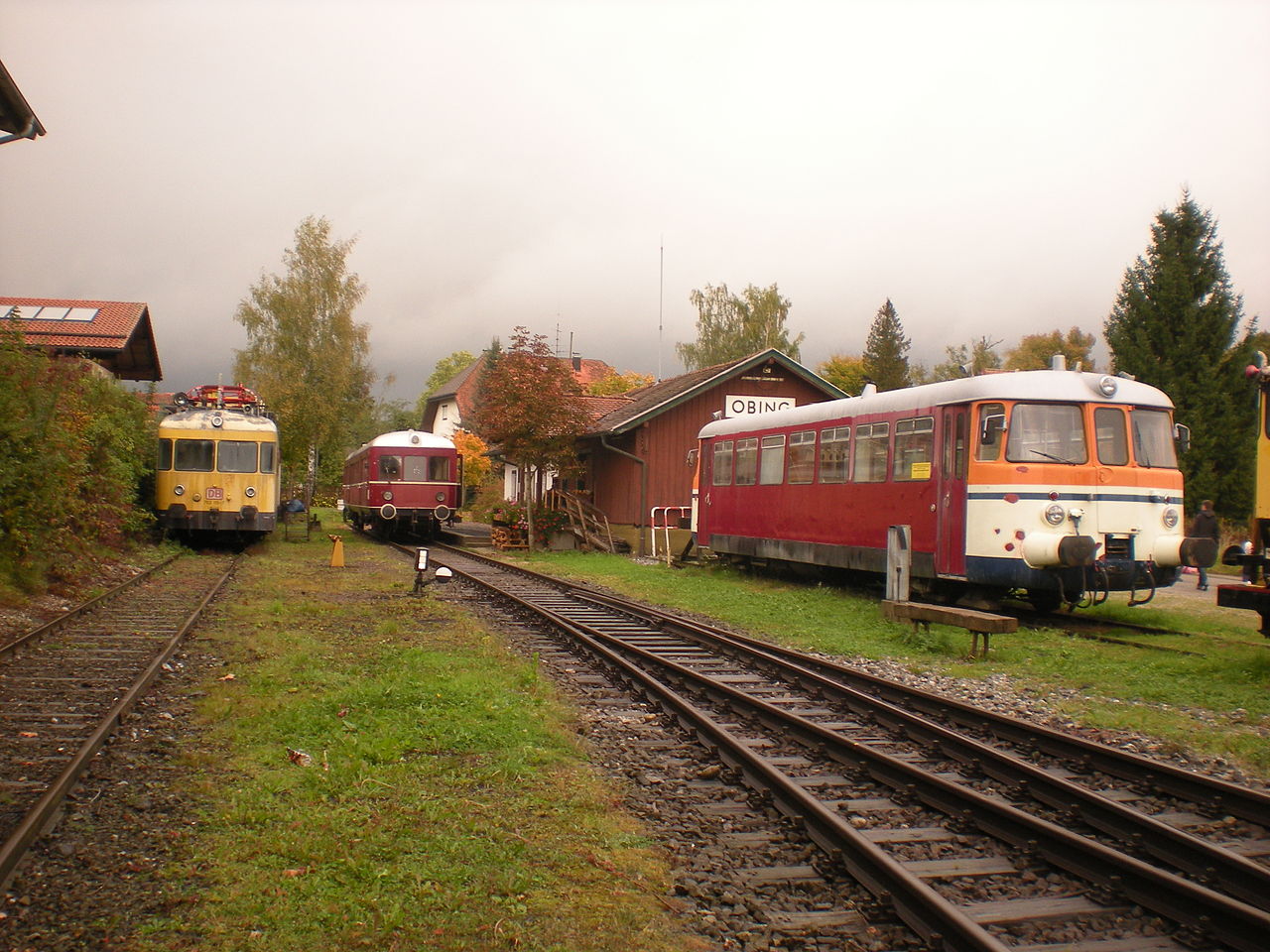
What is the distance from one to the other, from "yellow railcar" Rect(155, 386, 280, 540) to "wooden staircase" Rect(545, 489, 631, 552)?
7.60 m

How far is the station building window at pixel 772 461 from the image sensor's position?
59.9 ft

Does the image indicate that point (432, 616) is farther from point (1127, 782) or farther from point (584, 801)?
point (1127, 782)

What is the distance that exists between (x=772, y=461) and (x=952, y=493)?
556cm

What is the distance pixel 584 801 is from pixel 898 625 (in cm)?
779

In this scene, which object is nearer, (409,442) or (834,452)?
(834,452)

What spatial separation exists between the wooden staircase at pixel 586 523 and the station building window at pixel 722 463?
5.66 m

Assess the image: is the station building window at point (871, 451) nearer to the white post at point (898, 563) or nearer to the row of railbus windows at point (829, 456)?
the row of railbus windows at point (829, 456)

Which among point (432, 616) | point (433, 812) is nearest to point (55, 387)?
point (432, 616)

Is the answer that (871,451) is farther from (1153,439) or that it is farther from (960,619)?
(960,619)

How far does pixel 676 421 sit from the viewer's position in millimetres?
26797

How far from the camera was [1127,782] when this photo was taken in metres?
6.23

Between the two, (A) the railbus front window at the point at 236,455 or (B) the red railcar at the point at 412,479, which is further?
(B) the red railcar at the point at 412,479

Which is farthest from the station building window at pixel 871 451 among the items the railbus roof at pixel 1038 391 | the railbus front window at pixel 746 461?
the railbus front window at pixel 746 461

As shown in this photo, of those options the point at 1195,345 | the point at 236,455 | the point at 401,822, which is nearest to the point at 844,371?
the point at 1195,345
